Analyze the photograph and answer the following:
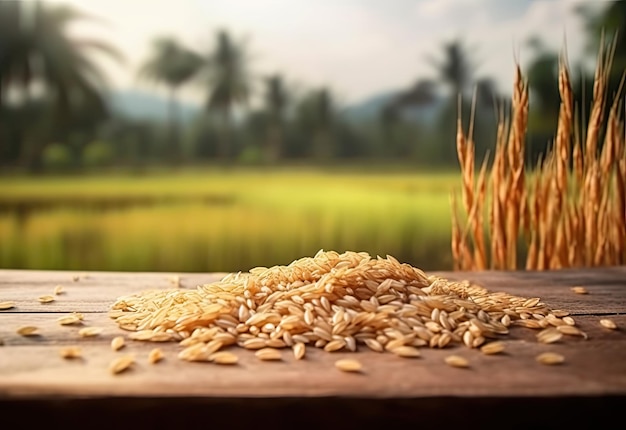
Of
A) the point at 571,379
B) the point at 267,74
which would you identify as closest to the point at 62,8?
the point at 267,74

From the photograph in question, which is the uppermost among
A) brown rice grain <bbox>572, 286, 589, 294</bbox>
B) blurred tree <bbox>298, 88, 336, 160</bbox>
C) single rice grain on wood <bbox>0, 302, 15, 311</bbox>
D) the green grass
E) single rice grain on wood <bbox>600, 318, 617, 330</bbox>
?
blurred tree <bbox>298, 88, 336, 160</bbox>

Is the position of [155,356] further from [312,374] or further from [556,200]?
[556,200]

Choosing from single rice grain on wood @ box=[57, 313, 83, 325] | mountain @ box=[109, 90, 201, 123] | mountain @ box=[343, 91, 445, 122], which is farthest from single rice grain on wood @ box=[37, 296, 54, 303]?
mountain @ box=[343, 91, 445, 122]

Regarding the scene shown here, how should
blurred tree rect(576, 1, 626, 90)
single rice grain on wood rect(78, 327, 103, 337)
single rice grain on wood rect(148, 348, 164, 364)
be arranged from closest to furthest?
single rice grain on wood rect(148, 348, 164, 364) → single rice grain on wood rect(78, 327, 103, 337) → blurred tree rect(576, 1, 626, 90)

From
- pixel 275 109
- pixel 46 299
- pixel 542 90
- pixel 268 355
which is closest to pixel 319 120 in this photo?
pixel 275 109

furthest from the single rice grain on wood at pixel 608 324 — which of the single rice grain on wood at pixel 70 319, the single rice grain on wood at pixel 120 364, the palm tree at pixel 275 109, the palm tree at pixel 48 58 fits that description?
the palm tree at pixel 48 58

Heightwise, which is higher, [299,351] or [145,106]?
[145,106]

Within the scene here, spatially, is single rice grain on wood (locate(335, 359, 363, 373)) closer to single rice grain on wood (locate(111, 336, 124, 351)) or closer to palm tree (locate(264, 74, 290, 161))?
single rice grain on wood (locate(111, 336, 124, 351))
